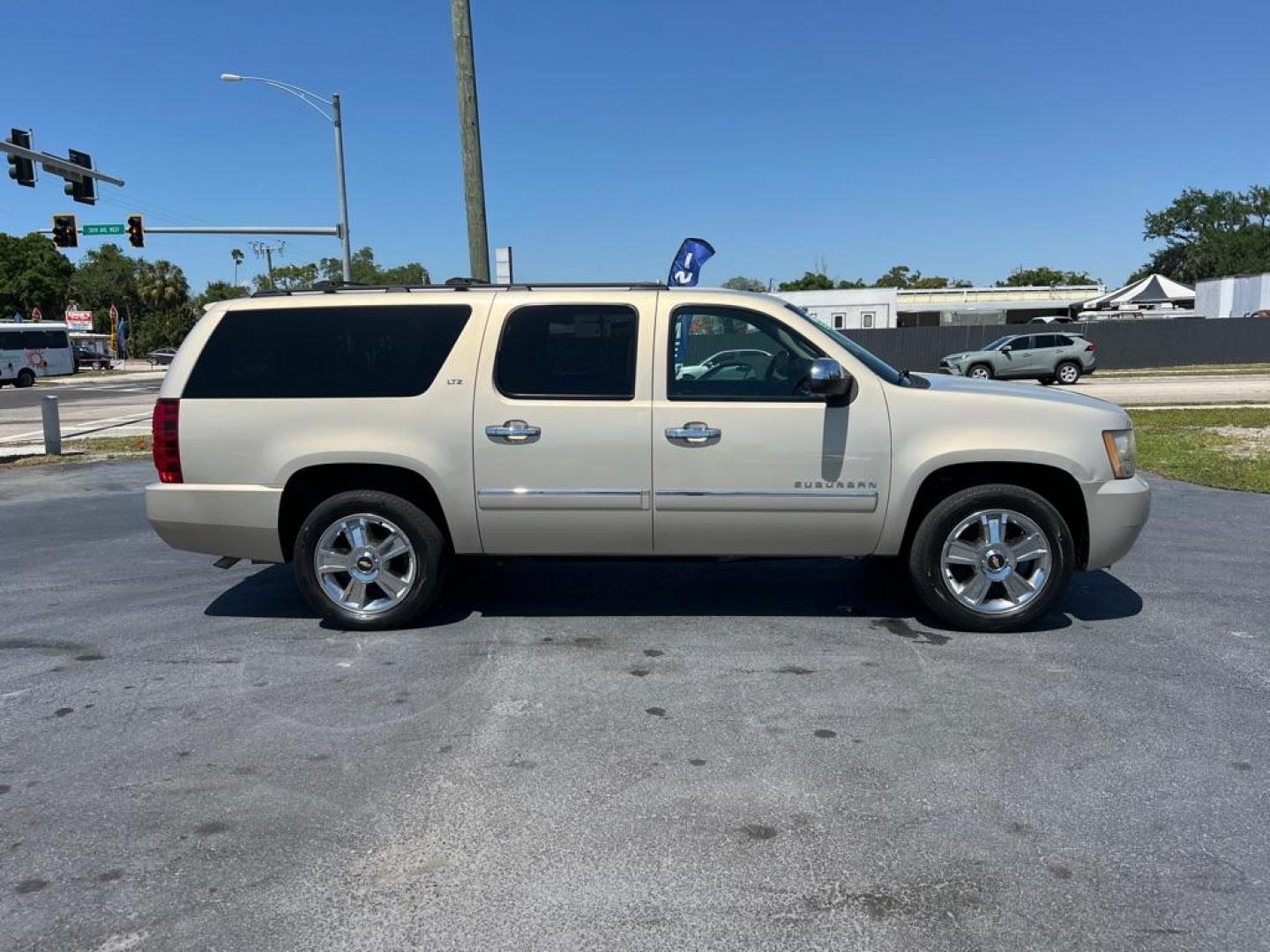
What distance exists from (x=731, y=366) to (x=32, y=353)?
172ft

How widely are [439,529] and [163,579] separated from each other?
2672mm

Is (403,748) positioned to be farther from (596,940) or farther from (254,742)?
(596,940)

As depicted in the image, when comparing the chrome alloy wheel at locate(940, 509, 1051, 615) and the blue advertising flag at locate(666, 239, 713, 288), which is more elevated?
the blue advertising flag at locate(666, 239, 713, 288)

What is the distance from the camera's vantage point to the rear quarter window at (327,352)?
5.20 m

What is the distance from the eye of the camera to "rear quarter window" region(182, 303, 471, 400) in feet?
17.0

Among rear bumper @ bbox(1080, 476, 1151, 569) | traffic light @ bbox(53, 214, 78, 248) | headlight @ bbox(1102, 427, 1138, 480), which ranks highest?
traffic light @ bbox(53, 214, 78, 248)

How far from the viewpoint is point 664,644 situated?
511cm

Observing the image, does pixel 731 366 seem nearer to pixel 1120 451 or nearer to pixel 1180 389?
pixel 1120 451

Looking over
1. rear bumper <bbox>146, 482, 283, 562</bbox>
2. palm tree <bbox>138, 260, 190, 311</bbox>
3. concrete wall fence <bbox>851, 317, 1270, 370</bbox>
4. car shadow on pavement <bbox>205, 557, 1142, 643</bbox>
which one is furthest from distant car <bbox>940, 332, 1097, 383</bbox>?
palm tree <bbox>138, 260, 190, 311</bbox>

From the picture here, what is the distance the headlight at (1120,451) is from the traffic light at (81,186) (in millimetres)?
28494

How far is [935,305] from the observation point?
205 feet

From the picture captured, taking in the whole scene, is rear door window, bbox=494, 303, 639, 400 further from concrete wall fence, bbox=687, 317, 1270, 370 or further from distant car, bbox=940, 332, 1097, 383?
concrete wall fence, bbox=687, 317, 1270, 370

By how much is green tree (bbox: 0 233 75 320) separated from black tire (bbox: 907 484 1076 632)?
318 feet

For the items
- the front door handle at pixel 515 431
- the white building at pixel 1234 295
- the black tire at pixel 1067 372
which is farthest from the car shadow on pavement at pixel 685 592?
the white building at pixel 1234 295
